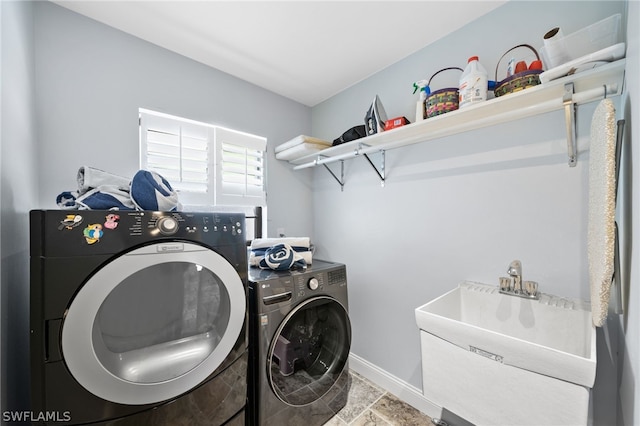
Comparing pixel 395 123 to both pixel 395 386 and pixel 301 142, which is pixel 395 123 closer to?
pixel 301 142

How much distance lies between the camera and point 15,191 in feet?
3.13

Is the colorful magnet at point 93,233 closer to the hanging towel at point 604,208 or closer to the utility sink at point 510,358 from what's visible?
the utility sink at point 510,358

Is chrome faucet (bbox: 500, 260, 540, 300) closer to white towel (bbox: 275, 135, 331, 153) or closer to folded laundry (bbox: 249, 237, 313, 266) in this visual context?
folded laundry (bbox: 249, 237, 313, 266)

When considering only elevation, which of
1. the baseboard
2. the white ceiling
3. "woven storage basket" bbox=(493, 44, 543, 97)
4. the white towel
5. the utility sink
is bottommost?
the baseboard

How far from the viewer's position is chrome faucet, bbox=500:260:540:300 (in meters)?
1.20

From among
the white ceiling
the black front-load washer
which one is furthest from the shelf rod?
the black front-load washer

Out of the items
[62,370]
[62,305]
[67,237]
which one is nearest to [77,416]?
[62,370]

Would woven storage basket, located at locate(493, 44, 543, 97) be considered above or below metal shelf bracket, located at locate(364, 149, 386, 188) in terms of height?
above

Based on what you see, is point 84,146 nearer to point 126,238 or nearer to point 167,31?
point 167,31

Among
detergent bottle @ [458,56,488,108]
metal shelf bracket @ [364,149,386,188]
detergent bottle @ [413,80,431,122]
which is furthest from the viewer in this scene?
metal shelf bracket @ [364,149,386,188]

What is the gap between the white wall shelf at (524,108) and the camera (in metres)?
0.97

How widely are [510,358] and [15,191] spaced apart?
1.98m

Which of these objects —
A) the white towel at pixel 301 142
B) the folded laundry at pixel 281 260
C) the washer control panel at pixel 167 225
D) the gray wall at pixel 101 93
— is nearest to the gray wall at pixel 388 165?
the gray wall at pixel 101 93

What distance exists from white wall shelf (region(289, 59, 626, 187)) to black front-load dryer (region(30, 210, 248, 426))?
117 cm
